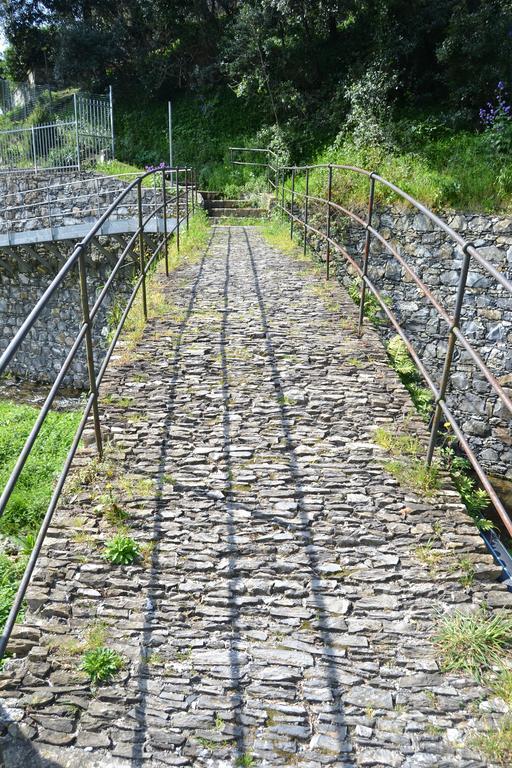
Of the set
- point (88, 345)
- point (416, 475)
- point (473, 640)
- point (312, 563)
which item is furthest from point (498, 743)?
point (88, 345)

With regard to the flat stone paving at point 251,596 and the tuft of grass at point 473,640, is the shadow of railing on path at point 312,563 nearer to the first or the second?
the flat stone paving at point 251,596

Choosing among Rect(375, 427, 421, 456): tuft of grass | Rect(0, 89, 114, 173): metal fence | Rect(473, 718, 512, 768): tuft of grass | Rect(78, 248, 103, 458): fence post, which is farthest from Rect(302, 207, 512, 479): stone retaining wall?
Rect(0, 89, 114, 173): metal fence

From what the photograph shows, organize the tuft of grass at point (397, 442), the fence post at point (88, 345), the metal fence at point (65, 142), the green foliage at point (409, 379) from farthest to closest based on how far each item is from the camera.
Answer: the metal fence at point (65, 142), the green foliage at point (409, 379), the tuft of grass at point (397, 442), the fence post at point (88, 345)

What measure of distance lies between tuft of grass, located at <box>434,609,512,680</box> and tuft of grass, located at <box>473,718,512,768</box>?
21 centimetres

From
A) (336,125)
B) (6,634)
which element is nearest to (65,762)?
(6,634)

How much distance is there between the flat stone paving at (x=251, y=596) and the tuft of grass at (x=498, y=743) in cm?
4

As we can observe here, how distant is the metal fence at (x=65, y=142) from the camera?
19.3 m

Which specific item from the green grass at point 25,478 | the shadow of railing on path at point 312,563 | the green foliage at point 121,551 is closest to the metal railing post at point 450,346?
the shadow of railing on path at point 312,563

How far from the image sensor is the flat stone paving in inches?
76.7

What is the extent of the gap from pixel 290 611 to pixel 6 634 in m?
1.09

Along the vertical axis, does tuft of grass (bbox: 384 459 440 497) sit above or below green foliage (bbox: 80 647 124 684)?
above

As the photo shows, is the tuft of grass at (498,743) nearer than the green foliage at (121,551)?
Yes

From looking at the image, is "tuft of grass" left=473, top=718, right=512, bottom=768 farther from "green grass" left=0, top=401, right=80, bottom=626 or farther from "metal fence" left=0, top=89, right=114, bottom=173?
"metal fence" left=0, top=89, right=114, bottom=173

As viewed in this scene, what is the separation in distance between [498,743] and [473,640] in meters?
0.41
